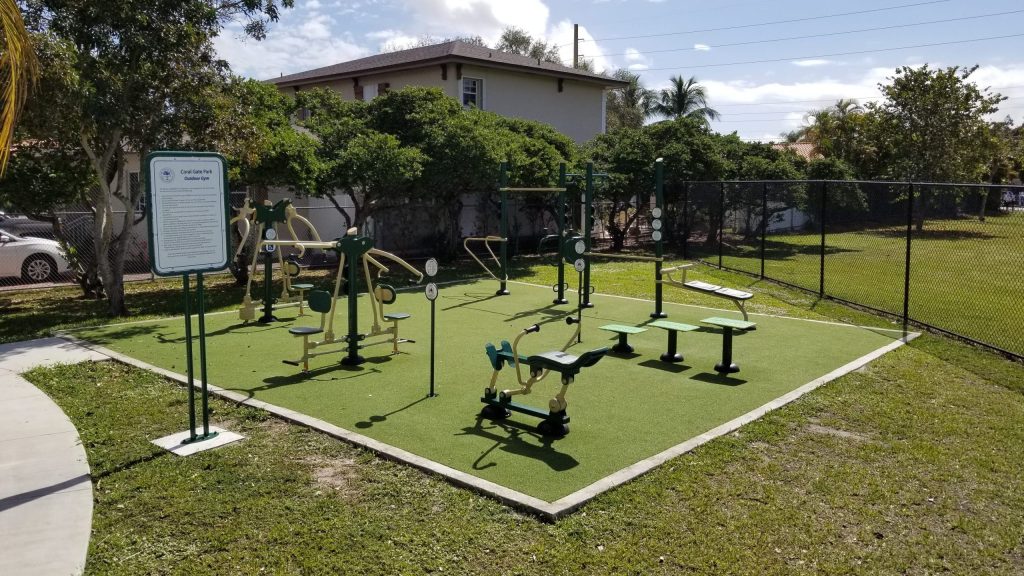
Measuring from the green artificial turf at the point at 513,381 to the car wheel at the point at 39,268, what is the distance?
7.55 meters

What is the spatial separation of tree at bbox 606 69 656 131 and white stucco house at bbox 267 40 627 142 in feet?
69.1

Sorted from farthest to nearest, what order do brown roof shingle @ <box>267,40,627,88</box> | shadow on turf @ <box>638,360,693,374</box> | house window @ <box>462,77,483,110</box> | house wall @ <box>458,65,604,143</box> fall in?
house wall @ <box>458,65,604,143</box>
house window @ <box>462,77,483,110</box>
brown roof shingle @ <box>267,40,627,88</box>
shadow on turf @ <box>638,360,693,374</box>

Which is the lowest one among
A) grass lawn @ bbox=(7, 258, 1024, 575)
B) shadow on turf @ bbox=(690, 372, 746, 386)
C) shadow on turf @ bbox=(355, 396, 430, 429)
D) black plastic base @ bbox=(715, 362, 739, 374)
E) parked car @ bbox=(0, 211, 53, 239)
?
grass lawn @ bbox=(7, 258, 1024, 575)

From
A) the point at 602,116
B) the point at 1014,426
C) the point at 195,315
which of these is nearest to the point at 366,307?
the point at 195,315

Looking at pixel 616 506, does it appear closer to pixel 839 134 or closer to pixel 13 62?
pixel 13 62

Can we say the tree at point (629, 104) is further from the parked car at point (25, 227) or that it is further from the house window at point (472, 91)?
the parked car at point (25, 227)

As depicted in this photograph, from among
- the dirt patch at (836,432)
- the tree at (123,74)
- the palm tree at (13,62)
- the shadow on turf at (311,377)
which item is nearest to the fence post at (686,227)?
the tree at (123,74)

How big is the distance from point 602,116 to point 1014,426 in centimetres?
2625

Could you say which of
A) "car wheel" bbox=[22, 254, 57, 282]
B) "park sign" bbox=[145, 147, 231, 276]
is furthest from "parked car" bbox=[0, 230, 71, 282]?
"park sign" bbox=[145, 147, 231, 276]

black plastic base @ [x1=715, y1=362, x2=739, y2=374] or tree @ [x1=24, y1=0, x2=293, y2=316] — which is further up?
tree @ [x1=24, y1=0, x2=293, y2=316]

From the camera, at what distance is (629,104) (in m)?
52.7

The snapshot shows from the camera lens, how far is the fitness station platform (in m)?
5.80

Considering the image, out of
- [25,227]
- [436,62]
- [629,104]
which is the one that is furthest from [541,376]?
[629,104]

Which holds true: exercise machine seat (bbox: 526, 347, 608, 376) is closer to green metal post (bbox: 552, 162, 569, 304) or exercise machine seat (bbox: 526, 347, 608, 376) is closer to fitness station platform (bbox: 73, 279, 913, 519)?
fitness station platform (bbox: 73, 279, 913, 519)
